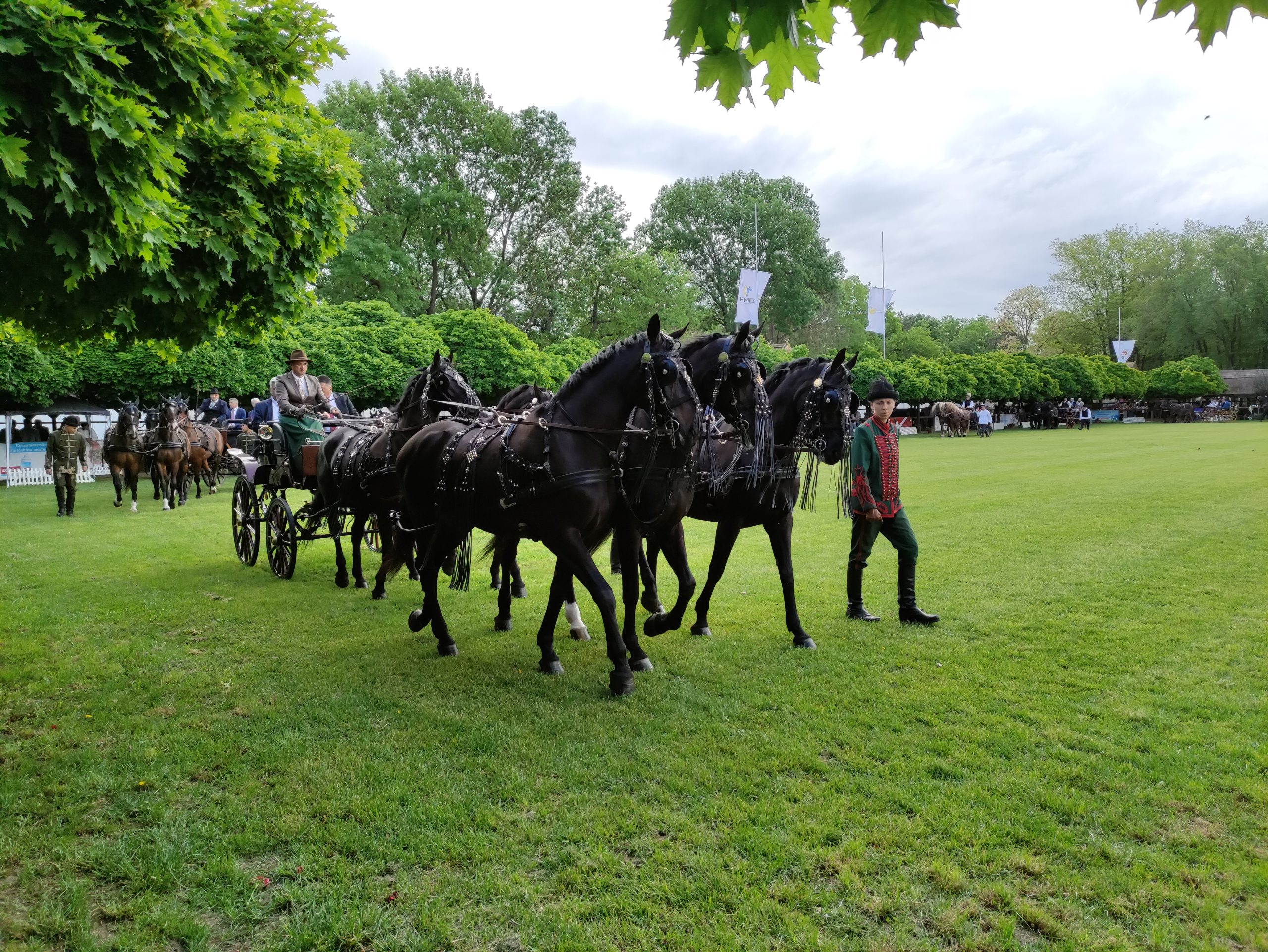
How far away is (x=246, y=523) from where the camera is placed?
10461 mm

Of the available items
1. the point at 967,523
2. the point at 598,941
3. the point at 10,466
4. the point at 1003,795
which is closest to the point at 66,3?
the point at 598,941

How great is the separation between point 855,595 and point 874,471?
1.26 metres

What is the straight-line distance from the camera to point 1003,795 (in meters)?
3.88

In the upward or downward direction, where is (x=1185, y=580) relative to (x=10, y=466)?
downward

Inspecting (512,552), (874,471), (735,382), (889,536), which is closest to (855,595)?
(889,536)

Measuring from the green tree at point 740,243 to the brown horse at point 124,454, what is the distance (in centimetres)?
5175

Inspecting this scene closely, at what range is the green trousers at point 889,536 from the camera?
278 inches

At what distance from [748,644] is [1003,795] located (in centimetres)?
286

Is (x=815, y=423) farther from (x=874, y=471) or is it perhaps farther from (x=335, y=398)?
(x=335, y=398)

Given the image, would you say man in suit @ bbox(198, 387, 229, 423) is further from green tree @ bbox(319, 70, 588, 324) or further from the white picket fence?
green tree @ bbox(319, 70, 588, 324)

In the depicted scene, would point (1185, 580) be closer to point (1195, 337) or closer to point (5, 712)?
point (5, 712)

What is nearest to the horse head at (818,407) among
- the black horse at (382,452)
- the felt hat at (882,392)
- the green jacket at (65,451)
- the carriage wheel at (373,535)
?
the felt hat at (882,392)

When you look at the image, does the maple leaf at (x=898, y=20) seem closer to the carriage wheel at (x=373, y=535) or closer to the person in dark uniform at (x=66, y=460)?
the carriage wheel at (x=373, y=535)

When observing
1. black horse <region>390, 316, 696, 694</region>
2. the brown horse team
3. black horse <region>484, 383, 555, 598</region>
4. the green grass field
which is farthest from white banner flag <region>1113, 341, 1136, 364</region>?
black horse <region>390, 316, 696, 694</region>
